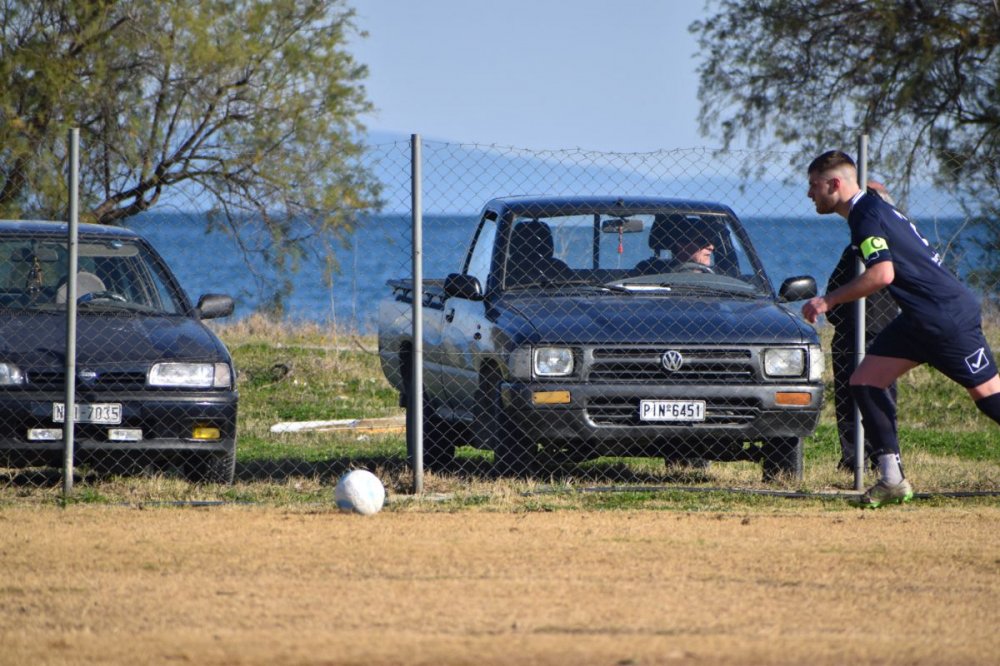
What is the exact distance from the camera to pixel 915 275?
343 inches

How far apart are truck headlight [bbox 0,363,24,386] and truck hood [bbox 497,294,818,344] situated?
10.1ft

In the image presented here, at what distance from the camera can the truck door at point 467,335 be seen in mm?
10414

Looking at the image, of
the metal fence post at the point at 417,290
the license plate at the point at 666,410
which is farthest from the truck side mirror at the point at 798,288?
the metal fence post at the point at 417,290

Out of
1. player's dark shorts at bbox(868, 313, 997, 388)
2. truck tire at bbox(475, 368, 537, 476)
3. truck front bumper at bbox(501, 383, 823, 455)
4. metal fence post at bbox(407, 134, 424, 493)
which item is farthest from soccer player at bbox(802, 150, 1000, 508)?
metal fence post at bbox(407, 134, 424, 493)

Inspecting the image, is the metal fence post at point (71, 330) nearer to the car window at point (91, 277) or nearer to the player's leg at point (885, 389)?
the car window at point (91, 277)

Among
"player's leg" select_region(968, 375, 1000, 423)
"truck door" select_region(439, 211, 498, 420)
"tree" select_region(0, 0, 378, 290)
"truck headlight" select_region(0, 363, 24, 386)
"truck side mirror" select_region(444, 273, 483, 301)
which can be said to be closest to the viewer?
"player's leg" select_region(968, 375, 1000, 423)

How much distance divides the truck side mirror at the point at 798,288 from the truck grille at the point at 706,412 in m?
0.81

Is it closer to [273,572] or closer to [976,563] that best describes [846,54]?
[976,563]

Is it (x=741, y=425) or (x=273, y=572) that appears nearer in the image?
(x=273, y=572)

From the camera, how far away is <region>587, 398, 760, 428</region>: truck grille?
32.2ft

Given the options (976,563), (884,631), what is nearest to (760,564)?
(976,563)

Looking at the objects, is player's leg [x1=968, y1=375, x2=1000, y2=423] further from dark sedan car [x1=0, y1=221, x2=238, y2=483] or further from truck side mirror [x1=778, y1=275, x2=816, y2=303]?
dark sedan car [x1=0, y1=221, x2=238, y2=483]

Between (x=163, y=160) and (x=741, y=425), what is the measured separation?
1224 centimetres

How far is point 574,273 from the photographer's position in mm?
10742
